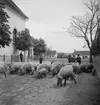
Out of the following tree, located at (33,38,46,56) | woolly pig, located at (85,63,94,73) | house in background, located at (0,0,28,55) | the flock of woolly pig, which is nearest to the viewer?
the flock of woolly pig

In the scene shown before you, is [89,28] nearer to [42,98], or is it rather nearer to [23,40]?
[23,40]

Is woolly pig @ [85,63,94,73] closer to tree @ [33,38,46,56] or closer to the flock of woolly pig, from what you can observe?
the flock of woolly pig

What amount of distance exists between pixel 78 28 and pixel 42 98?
31002mm

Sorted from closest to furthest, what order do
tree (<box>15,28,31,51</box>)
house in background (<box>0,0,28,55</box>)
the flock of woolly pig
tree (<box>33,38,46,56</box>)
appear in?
the flock of woolly pig < house in background (<box>0,0,28,55</box>) < tree (<box>15,28,31,51</box>) < tree (<box>33,38,46,56</box>)

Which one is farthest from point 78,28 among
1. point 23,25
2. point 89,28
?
point 23,25

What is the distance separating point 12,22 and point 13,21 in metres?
0.59

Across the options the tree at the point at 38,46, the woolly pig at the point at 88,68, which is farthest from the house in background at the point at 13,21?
the tree at the point at 38,46

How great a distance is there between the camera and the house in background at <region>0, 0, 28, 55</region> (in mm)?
26672

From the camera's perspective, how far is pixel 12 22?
29656mm

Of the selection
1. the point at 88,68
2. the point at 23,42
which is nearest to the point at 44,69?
the point at 88,68

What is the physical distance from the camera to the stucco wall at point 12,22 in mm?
26233

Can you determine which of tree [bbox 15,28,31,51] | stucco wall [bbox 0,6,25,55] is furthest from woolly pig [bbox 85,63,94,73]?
tree [bbox 15,28,31,51]

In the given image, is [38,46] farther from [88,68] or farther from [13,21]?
[88,68]

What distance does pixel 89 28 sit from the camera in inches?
1313
